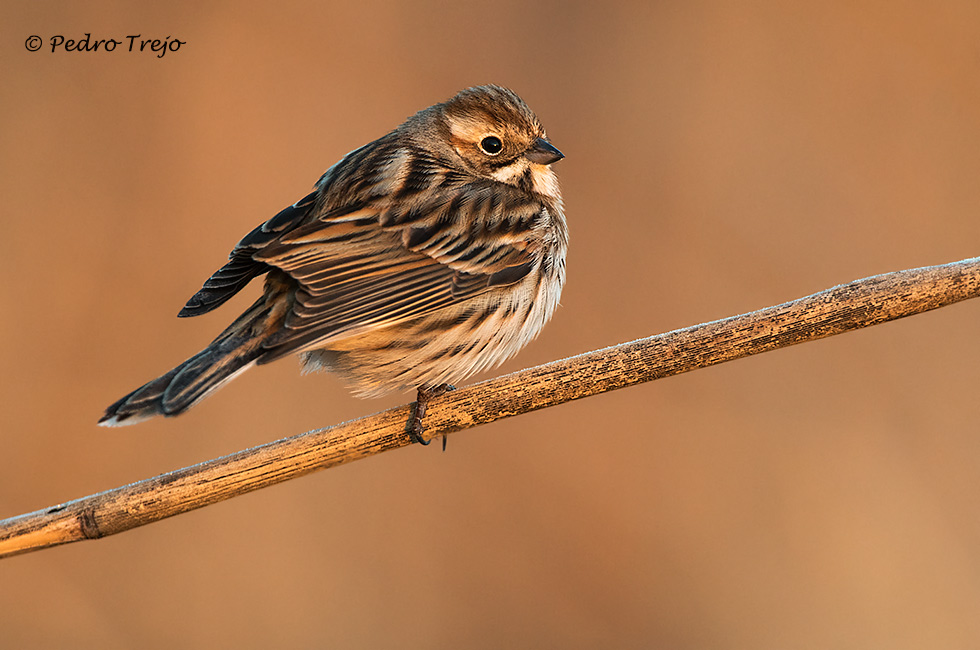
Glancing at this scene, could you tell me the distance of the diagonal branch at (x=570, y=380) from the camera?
11.0 feet

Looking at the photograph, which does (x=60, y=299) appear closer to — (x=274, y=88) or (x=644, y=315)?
(x=274, y=88)

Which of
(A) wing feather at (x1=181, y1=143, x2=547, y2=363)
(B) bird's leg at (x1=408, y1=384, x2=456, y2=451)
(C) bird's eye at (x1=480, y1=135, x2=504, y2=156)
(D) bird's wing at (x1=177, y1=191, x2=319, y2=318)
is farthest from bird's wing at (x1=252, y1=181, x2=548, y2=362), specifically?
(B) bird's leg at (x1=408, y1=384, x2=456, y2=451)

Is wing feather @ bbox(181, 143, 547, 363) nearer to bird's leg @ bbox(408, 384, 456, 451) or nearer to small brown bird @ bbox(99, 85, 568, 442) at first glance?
small brown bird @ bbox(99, 85, 568, 442)

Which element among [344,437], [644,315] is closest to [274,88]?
[644,315]

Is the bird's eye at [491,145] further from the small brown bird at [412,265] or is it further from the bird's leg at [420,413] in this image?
the bird's leg at [420,413]

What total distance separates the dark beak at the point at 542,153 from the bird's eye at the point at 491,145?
154mm

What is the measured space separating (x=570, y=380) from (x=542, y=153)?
5.58 feet

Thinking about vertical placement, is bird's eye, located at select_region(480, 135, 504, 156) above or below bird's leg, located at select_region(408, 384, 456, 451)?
above

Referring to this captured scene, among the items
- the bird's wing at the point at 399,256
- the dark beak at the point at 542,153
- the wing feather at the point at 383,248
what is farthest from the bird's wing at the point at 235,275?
the dark beak at the point at 542,153

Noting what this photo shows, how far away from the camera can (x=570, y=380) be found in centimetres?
354

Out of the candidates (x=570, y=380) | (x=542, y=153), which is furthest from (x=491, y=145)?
(x=570, y=380)

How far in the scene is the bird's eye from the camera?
4.86 m

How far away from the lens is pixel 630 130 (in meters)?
6.99

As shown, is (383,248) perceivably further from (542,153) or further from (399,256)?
(542,153)
